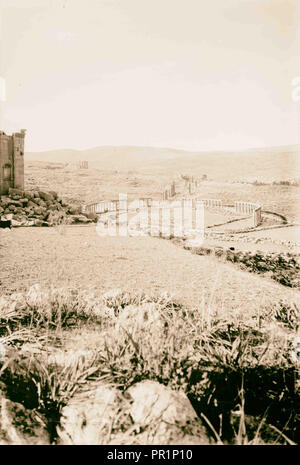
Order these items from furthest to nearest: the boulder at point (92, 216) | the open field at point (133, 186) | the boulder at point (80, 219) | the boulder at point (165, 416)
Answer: the boulder at point (92, 216)
the boulder at point (80, 219)
the open field at point (133, 186)
the boulder at point (165, 416)

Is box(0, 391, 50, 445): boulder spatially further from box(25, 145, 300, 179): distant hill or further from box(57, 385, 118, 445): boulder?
box(25, 145, 300, 179): distant hill

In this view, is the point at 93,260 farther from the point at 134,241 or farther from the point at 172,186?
the point at 172,186

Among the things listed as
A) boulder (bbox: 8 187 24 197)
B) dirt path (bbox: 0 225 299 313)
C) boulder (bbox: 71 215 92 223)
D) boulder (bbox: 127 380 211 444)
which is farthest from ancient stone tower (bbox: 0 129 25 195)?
boulder (bbox: 127 380 211 444)

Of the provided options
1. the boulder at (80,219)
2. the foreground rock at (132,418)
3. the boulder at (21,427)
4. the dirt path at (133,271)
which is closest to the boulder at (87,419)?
the foreground rock at (132,418)

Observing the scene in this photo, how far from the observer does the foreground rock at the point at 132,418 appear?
7.39 feet

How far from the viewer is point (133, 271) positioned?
3.80 meters

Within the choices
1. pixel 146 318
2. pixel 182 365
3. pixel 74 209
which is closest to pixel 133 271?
pixel 146 318

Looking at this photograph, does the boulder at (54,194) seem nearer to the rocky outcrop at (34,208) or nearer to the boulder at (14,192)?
the rocky outcrop at (34,208)

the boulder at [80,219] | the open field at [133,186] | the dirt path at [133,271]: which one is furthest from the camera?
the boulder at [80,219]

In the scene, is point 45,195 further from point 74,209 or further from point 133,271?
point 133,271

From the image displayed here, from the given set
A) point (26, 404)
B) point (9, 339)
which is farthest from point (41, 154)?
point (26, 404)

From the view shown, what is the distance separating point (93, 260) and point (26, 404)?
162cm

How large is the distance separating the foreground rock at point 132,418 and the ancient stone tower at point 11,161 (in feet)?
9.75

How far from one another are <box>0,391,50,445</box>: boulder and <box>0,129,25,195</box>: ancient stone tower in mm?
2910
